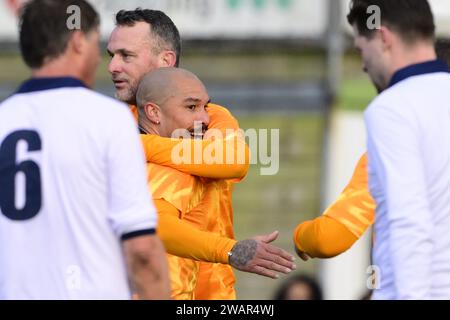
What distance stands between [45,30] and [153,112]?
68.9 inches

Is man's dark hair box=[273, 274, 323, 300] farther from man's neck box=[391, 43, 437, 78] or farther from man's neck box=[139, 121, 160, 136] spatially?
man's neck box=[391, 43, 437, 78]

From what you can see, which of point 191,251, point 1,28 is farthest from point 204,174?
point 1,28

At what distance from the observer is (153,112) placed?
656 centimetres

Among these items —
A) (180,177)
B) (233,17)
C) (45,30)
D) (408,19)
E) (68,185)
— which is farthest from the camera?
(233,17)

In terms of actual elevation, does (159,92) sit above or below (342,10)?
below

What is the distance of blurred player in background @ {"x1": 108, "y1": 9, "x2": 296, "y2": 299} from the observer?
6352 millimetres

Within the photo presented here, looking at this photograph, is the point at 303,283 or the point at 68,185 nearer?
the point at 68,185

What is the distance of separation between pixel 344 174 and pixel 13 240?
9042 mm

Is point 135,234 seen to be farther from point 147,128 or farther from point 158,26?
point 158,26

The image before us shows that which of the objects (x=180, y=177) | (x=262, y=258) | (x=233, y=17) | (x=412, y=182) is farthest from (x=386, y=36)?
(x=233, y=17)

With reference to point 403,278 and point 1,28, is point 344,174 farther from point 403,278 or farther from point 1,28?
point 403,278

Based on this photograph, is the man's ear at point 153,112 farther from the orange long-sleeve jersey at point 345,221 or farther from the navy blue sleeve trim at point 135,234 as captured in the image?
the navy blue sleeve trim at point 135,234

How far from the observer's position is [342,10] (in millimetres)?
13414

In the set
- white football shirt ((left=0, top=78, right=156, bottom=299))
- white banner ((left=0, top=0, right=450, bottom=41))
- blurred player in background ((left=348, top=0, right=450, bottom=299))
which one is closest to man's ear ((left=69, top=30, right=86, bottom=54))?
white football shirt ((left=0, top=78, right=156, bottom=299))
